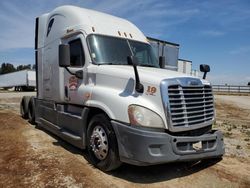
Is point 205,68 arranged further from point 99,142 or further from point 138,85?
point 99,142

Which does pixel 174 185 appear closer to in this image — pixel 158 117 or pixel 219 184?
pixel 219 184

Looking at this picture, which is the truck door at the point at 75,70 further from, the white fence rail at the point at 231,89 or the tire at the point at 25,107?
the white fence rail at the point at 231,89

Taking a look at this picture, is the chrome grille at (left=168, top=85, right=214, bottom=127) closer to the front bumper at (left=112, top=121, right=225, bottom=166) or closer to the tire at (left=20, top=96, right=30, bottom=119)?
the front bumper at (left=112, top=121, right=225, bottom=166)

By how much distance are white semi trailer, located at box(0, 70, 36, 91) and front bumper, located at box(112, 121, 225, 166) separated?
37384 millimetres

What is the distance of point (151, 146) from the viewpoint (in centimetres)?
484

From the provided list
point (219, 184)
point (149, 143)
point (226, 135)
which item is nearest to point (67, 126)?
point (149, 143)

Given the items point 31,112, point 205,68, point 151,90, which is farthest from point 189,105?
point 31,112

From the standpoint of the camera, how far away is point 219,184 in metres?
5.10

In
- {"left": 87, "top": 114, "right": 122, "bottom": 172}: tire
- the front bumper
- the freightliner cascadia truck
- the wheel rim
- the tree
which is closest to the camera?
the front bumper

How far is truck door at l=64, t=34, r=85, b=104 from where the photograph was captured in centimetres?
649

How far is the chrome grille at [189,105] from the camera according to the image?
5.05 metres

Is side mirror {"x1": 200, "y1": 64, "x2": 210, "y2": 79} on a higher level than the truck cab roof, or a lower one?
lower

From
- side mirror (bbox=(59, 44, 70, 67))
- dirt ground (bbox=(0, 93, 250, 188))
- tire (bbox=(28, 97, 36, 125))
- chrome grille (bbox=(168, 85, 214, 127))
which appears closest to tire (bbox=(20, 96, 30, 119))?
tire (bbox=(28, 97, 36, 125))

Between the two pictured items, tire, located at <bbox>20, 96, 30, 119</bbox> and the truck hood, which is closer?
the truck hood
